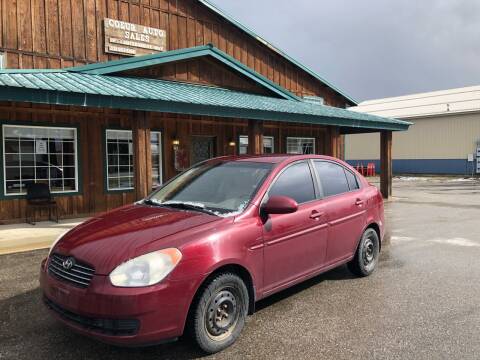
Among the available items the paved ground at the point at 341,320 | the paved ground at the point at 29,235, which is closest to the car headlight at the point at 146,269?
the paved ground at the point at 341,320

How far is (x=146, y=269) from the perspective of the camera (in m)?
3.08

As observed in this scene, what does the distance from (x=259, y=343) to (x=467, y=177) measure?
3173 cm

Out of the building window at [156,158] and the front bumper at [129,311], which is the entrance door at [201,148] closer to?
the building window at [156,158]

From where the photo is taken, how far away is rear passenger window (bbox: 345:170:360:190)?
18.0 ft

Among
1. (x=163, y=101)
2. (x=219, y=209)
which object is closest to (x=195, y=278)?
(x=219, y=209)

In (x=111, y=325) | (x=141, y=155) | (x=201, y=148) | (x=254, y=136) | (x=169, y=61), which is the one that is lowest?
(x=111, y=325)

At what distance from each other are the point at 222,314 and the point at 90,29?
10.8 m

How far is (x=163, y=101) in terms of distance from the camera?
889 cm

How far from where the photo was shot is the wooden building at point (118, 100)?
907cm

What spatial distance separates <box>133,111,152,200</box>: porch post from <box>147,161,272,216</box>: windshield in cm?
421

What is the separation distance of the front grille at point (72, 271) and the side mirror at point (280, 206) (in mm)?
1648

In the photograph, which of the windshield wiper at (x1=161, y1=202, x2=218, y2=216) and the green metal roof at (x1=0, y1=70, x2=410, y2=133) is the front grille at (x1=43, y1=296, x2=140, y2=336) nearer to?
the windshield wiper at (x1=161, y1=202, x2=218, y2=216)

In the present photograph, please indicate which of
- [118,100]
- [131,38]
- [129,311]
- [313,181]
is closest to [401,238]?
[313,181]

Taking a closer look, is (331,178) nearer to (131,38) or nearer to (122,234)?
(122,234)
